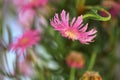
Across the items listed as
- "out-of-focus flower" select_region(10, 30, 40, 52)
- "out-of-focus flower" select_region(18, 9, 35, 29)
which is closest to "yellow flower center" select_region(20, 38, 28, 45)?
"out-of-focus flower" select_region(10, 30, 40, 52)

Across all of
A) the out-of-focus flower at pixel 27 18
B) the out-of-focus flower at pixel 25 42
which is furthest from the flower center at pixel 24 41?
the out-of-focus flower at pixel 27 18

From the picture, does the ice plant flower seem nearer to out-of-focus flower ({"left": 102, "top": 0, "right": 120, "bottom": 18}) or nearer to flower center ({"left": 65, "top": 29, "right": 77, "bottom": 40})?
flower center ({"left": 65, "top": 29, "right": 77, "bottom": 40})

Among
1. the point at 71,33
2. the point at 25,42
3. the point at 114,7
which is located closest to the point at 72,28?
the point at 71,33

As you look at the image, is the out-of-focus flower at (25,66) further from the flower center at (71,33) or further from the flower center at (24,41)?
the flower center at (71,33)

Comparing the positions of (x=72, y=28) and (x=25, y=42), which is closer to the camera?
(x=72, y=28)

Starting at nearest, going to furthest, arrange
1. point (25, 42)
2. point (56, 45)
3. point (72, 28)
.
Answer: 1. point (72, 28)
2. point (25, 42)
3. point (56, 45)

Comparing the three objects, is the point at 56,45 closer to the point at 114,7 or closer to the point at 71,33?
the point at 114,7
